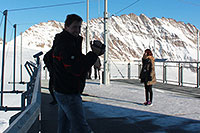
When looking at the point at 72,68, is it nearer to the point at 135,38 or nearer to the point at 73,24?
the point at 73,24

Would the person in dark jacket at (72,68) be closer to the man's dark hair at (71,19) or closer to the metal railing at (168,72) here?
the man's dark hair at (71,19)

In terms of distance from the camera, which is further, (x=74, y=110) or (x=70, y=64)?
(x=74, y=110)

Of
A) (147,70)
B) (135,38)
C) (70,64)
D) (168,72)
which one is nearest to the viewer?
(70,64)

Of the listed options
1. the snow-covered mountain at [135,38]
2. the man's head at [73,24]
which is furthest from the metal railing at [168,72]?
the snow-covered mountain at [135,38]

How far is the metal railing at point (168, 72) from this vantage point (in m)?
11.2

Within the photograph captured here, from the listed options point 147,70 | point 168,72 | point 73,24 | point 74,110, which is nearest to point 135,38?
point 168,72

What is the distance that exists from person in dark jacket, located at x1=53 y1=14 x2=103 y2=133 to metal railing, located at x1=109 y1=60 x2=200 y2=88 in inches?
345

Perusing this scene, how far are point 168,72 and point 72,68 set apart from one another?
63.3 feet

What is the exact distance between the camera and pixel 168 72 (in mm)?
20188

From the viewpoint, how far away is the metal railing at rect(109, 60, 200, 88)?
36.6ft

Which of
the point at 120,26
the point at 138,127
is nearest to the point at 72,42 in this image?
the point at 138,127

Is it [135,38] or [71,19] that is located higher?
[135,38]

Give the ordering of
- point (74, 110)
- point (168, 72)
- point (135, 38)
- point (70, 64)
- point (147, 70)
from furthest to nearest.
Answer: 1. point (135, 38)
2. point (168, 72)
3. point (147, 70)
4. point (74, 110)
5. point (70, 64)

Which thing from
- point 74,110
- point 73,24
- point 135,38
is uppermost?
point 135,38
